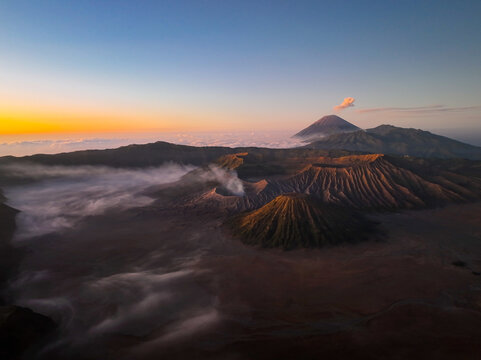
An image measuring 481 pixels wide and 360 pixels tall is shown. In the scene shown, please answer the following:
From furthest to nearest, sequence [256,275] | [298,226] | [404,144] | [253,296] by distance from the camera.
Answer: [404,144]
[298,226]
[256,275]
[253,296]

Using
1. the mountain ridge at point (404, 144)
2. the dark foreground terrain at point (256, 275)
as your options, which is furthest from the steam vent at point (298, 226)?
the mountain ridge at point (404, 144)

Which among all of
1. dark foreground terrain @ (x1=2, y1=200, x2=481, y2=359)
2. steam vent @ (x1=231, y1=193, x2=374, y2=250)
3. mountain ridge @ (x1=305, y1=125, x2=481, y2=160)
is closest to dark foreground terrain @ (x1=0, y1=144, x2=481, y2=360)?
dark foreground terrain @ (x1=2, y1=200, x2=481, y2=359)

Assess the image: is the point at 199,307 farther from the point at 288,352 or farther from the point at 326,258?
the point at 326,258

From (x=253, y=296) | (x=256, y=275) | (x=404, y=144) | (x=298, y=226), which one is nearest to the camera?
(x=253, y=296)

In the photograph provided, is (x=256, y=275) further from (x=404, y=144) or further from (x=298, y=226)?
(x=404, y=144)

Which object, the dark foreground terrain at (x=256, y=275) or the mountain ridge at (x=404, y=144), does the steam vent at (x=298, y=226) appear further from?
the mountain ridge at (x=404, y=144)

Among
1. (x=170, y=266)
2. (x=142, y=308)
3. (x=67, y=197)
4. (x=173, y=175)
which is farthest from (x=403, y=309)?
(x=173, y=175)

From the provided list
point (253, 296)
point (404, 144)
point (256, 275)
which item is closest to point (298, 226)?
point (256, 275)

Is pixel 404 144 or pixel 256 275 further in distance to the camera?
pixel 404 144

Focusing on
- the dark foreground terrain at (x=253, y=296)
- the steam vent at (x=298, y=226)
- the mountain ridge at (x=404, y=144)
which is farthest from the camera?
the mountain ridge at (x=404, y=144)
